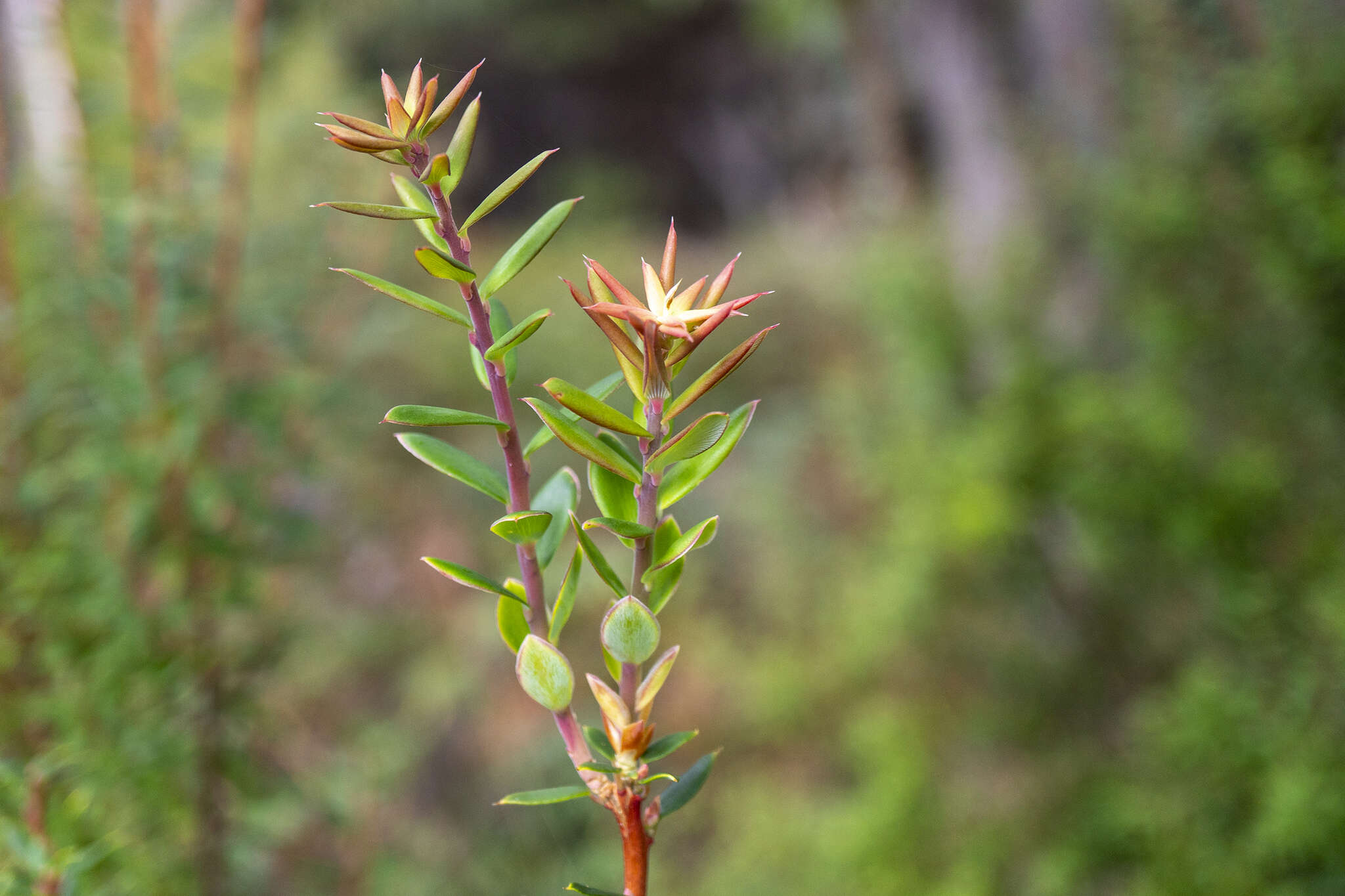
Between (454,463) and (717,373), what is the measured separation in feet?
0.24

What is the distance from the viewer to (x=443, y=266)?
0.18 metres

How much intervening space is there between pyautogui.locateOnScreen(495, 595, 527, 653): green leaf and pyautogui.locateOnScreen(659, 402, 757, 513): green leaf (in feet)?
0.14

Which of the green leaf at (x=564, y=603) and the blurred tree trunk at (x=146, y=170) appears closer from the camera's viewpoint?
the green leaf at (x=564, y=603)

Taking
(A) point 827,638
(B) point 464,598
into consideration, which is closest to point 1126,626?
(A) point 827,638

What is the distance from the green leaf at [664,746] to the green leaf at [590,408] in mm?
77

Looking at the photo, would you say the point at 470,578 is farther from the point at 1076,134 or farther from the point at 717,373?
the point at 1076,134

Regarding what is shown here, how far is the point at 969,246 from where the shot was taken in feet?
3.67

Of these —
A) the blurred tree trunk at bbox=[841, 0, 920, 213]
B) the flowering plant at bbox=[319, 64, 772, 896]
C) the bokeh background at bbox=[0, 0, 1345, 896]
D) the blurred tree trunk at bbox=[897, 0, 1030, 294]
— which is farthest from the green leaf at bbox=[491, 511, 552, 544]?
the blurred tree trunk at bbox=[841, 0, 920, 213]

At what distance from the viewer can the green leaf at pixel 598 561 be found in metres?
0.19

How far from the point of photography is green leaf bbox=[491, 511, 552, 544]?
190 mm

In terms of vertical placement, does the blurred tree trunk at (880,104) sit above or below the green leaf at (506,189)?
above

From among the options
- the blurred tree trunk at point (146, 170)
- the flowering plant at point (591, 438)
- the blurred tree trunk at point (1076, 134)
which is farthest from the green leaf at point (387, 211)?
the blurred tree trunk at point (1076, 134)

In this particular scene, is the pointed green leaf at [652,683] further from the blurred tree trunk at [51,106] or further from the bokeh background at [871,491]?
the blurred tree trunk at [51,106]

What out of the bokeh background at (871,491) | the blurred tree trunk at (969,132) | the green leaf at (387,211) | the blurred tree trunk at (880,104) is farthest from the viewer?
the blurred tree trunk at (880,104)
